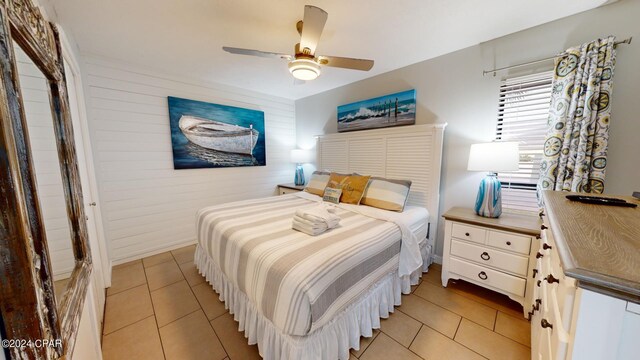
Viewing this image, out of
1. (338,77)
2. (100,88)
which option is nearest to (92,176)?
(100,88)

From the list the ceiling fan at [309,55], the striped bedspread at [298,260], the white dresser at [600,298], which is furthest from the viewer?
the ceiling fan at [309,55]

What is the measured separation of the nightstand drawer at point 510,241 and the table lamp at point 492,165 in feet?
0.72

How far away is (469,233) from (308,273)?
1592 millimetres

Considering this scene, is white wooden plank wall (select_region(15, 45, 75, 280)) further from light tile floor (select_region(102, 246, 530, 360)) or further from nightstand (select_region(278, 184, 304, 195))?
nightstand (select_region(278, 184, 304, 195))

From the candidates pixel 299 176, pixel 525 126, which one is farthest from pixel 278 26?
pixel 299 176

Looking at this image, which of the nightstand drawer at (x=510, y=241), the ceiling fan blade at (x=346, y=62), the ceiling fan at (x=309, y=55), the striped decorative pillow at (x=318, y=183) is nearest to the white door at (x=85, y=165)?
the ceiling fan at (x=309, y=55)

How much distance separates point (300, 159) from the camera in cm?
391

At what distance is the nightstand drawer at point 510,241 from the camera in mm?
1678

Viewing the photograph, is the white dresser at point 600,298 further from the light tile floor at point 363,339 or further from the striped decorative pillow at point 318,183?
the striped decorative pillow at point 318,183

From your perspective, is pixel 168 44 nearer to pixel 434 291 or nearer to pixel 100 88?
pixel 100 88

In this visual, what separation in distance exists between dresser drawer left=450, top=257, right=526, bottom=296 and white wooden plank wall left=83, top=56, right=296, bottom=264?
317 cm

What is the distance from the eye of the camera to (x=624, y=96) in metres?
1.58

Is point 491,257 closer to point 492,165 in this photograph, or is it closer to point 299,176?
point 492,165

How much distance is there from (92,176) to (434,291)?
3335 millimetres
